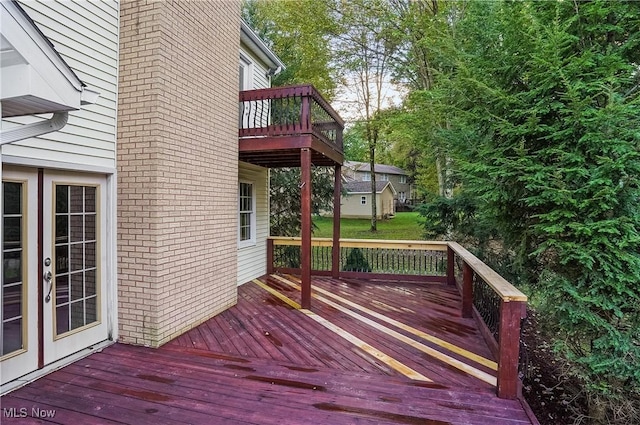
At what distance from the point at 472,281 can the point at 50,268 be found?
5132 millimetres

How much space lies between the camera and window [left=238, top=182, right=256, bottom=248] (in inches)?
278

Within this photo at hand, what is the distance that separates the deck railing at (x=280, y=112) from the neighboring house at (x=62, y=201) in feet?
7.03

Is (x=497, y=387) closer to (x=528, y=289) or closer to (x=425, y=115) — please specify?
(x=528, y=289)

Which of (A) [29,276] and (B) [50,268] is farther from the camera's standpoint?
(B) [50,268]

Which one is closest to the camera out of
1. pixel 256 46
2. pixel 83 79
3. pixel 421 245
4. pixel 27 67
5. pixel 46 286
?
pixel 27 67

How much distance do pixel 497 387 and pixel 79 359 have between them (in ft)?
13.1

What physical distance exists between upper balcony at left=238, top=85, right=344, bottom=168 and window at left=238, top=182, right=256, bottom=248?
0.98 metres

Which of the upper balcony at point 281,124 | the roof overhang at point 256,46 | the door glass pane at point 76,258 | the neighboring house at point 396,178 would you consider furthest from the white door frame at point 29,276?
the neighboring house at point 396,178

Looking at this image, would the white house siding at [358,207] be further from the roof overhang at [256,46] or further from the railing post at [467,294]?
the railing post at [467,294]

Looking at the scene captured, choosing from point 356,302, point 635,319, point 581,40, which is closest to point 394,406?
point 635,319

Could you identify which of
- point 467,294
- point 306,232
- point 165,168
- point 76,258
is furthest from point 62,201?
point 467,294

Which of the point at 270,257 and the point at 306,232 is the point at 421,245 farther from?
the point at 270,257

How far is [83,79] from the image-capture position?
3.46m

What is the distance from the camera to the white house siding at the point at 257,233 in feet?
22.5
